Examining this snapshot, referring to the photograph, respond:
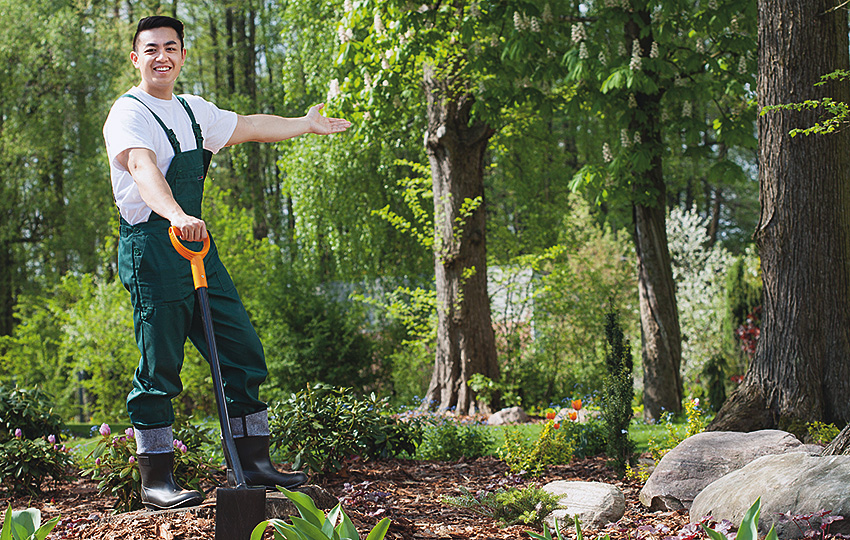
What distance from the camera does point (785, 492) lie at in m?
→ 2.77

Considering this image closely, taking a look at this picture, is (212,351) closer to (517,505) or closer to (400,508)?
(400,508)

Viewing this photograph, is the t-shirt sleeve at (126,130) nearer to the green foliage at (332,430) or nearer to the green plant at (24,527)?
the green plant at (24,527)

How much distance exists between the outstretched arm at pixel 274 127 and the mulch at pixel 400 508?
1.57 m

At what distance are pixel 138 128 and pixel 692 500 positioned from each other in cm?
294

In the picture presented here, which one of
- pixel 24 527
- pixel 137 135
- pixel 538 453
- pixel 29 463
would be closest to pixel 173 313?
pixel 137 135

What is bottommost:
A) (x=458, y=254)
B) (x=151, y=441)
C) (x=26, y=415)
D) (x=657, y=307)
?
(x=26, y=415)

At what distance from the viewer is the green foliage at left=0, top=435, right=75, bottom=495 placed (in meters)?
3.88

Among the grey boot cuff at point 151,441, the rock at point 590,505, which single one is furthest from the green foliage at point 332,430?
the rock at point 590,505

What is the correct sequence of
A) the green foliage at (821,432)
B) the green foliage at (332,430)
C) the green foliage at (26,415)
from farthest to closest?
the green foliage at (26,415), the green foliage at (821,432), the green foliage at (332,430)

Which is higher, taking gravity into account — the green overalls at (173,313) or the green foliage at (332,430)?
the green overalls at (173,313)

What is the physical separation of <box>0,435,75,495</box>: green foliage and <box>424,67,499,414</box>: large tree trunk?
4277mm

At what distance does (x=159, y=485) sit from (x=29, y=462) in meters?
1.58

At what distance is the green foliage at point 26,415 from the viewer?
4316 millimetres

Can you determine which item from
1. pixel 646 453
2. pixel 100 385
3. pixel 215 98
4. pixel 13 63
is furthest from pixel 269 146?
pixel 646 453
